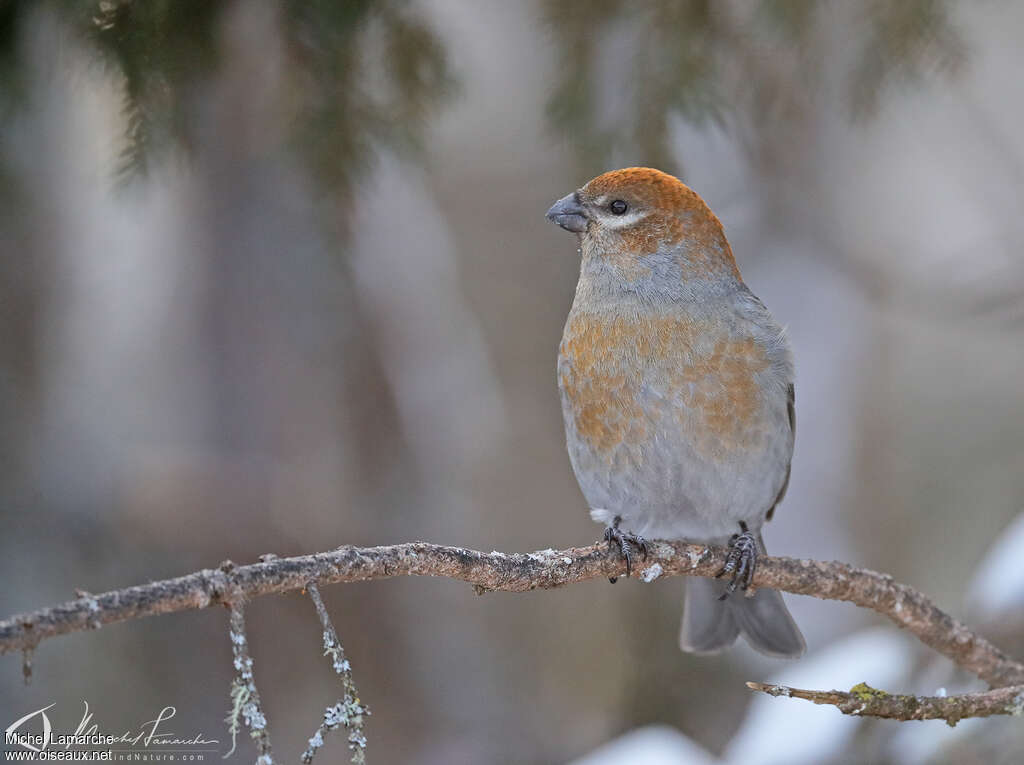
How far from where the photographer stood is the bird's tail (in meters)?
3.59

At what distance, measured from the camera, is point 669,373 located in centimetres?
317

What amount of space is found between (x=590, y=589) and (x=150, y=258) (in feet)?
9.96

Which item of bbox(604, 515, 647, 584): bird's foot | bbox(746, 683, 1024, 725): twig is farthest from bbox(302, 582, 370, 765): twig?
bbox(604, 515, 647, 584): bird's foot

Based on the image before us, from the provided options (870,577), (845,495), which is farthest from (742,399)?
(845,495)

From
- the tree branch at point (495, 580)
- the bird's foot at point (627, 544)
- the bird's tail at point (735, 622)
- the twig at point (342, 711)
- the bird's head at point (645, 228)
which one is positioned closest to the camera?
the tree branch at point (495, 580)

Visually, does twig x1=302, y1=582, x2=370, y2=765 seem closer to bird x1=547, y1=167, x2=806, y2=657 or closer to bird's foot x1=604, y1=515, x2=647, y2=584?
bird's foot x1=604, y1=515, x2=647, y2=584

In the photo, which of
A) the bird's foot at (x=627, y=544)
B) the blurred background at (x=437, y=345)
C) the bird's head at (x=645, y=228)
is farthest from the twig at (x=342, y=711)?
the bird's head at (x=645, y=228)

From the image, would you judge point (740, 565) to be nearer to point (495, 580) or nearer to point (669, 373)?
point (669, 373)

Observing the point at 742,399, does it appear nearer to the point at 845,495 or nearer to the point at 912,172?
the point at 845,495

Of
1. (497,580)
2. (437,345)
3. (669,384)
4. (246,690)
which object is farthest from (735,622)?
(246,690)

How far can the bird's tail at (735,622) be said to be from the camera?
359cm

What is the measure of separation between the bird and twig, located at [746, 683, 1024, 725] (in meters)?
0.86

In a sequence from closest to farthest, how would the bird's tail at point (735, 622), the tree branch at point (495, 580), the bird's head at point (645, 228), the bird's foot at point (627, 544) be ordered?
the tree branch at point (495, 580), the bird's foot at point (627, 544), the bird's head at point (645, 228), the bird's tail at point (735, 622)

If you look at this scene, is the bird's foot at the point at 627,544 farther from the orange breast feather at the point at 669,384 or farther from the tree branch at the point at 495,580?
the orange breast feather at the point at 669,384
